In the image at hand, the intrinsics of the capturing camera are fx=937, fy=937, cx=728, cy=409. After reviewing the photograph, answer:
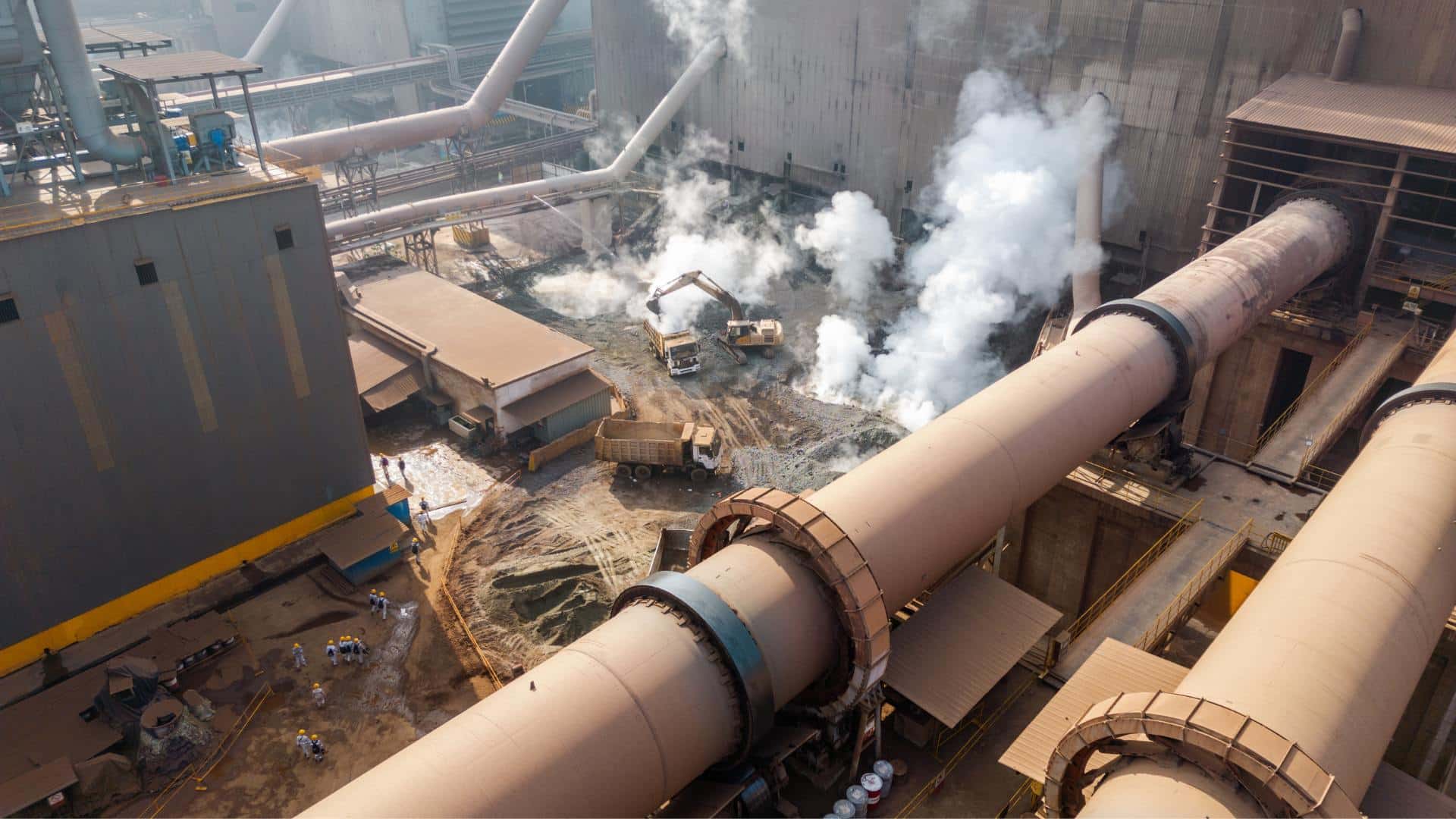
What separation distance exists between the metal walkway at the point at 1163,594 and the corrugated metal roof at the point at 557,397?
20.0 metres

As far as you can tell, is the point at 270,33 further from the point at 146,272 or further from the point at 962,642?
the point at 962,642

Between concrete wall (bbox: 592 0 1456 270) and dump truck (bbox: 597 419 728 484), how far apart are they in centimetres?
2018

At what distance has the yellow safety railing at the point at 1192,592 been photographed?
1712 centimetres

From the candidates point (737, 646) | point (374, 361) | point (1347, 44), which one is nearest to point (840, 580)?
point (737, 646)

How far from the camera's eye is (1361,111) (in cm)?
2909

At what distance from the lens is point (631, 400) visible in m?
36.8

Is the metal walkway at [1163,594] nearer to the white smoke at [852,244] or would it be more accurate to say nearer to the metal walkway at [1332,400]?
the metal walkway at [1332,400]

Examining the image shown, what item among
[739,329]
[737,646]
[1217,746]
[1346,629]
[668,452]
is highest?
[1217,746]

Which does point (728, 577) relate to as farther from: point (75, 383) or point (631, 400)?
point (631, 400)

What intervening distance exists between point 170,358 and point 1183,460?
24833 millimetres

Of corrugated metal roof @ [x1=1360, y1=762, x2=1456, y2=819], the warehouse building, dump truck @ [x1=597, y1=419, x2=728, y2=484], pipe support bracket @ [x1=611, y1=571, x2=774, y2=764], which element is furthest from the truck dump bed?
corrugated metal roof @ [x1=1360, y1=762, x2=1456, y2=819]

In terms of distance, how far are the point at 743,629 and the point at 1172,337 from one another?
13857mm

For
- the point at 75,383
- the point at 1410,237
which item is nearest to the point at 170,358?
the point at 75,383

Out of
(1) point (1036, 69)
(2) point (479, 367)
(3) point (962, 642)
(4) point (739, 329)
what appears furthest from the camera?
(4) point (739, 329)
